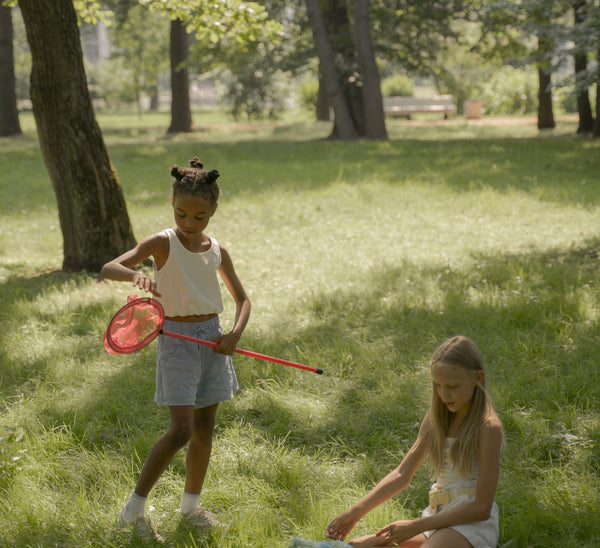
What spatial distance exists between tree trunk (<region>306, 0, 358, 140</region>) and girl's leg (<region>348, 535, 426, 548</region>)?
1699 cm

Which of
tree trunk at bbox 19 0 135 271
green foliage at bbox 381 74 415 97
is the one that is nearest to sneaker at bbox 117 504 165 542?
tree trunk at bbox 19 0 135 271

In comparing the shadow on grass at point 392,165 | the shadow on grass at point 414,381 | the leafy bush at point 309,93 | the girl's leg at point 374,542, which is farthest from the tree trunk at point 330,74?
the leafy bush at point 309,93

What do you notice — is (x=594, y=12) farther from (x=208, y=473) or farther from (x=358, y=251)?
(x=208, y=473)

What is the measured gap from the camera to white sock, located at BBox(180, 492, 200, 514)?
10.8 feet

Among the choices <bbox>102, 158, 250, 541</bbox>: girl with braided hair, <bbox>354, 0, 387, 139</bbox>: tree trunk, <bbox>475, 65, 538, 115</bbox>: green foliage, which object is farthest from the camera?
<bbox>475, 65, 538, 115</bbox>: green foliage

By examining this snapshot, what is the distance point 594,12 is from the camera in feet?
40.0

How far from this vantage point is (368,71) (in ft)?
60.3

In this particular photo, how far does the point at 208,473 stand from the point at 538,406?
193 cm

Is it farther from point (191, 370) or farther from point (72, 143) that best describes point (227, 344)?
point (72, 143)

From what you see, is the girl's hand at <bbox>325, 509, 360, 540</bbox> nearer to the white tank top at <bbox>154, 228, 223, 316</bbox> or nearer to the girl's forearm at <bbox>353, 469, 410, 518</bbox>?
the girl's forearm at <bbox>353, 469, 410, 518</bbox>

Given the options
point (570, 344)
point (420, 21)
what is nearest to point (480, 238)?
point (570, 344)

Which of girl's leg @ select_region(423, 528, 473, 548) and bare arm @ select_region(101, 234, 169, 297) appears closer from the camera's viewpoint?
girl's leg @ select_region(423, 528, 473, 548)

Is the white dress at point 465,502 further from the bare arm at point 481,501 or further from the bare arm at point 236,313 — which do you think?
the bare arm at point 236,313

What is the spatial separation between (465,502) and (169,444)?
3.91 feet
